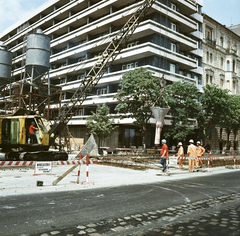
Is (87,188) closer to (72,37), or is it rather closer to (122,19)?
(122,19)

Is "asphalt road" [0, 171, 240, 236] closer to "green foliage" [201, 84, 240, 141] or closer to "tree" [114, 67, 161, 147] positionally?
"tree" [114, 67, 161, 147]

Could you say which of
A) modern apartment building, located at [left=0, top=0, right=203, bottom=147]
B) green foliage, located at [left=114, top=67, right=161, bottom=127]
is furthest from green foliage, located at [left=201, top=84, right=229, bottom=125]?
green foliage, located at [left=114, top=67, right=161, bottom=127]

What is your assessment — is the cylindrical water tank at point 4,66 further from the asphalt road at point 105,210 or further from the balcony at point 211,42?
the balcony at point 211,42

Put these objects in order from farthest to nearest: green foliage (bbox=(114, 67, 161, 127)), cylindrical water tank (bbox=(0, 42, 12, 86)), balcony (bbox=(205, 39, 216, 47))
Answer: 1. balcony (bbox=(205, 39, 216, 47))
2. cylindrical water tank (bbox=(0, 42, 12, 86))
3. green foliage (bbox=(114, 67, 161, 127))

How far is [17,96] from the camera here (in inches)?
1375

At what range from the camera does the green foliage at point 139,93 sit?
30391 millimetres

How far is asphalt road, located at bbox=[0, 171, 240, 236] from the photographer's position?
17.0 feet

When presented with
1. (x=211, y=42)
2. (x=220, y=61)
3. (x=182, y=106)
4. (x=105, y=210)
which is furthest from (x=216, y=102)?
(x=105, y=210)

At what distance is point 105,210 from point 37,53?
91.7 feet

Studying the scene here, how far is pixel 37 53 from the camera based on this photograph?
3119cm

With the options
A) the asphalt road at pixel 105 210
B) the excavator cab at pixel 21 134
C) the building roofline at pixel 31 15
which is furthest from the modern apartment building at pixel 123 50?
the asphalt road at pixel 105 210

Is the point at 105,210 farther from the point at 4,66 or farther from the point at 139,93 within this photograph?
the point at 4,66

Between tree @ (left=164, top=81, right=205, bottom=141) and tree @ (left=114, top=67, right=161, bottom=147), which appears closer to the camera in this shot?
tree @ (left=114, top=67, right=161, bottom=147)

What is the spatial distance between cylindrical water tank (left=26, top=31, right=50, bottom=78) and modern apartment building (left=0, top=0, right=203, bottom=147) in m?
6.85
